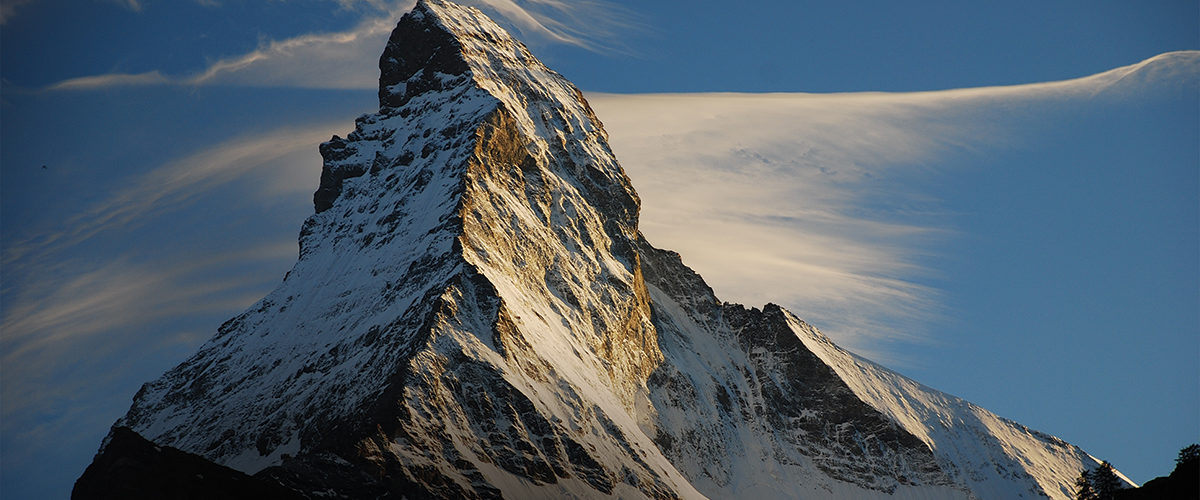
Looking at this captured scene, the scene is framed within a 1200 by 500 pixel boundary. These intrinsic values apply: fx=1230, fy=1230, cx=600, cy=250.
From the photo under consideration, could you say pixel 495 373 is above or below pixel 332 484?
above

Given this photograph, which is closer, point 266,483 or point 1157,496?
point 1157,496

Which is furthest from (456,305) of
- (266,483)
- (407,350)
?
(266,483)

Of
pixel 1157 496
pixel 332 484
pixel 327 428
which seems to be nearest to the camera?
pixel 1157 496

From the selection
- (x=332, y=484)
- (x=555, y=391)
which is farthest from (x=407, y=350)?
(x=332, y=484)

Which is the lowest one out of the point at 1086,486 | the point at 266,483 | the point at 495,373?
the point at 266,483

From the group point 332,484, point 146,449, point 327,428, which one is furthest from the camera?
point 327,428

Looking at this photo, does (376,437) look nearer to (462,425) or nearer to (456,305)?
(462,425)

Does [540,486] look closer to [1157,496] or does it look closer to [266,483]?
[266,483]

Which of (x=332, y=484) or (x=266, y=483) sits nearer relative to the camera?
(x=266, y=483)

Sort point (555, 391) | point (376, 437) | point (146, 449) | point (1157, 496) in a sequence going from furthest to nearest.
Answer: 1. point (555, 391)
2. point (376, 437)
3. point (146, 449)
4. point (1157, 496)
